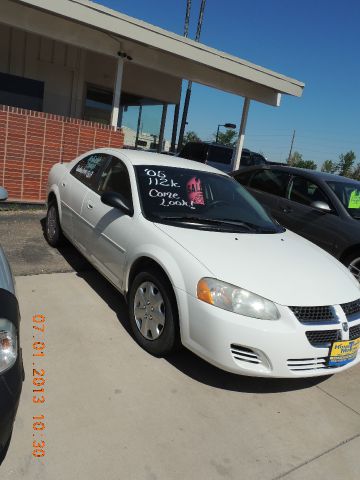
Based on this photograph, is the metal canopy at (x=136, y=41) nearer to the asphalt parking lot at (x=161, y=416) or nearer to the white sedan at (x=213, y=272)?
the white sedan at (x=213, y=272)

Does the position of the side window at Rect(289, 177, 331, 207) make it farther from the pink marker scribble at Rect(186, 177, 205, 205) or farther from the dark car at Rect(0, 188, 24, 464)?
the dark car at Rect(0, 188, 24, 464)

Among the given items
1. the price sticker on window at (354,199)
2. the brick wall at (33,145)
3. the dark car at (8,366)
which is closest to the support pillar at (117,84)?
the brick wall at (33,145)

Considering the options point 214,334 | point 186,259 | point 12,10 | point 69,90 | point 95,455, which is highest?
point 12,10

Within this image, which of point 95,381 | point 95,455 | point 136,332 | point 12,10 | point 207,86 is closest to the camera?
point 95,455

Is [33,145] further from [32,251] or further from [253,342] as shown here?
[253,342]

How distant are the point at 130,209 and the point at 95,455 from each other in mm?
2016

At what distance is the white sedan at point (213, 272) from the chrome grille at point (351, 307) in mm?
13

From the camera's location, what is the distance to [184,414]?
2730 millimetres

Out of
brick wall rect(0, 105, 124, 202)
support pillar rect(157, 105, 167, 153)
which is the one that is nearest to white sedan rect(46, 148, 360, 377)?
brick wall rect(0, 105, 124, 202)

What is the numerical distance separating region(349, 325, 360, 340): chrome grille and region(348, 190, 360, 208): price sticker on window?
2.92 m

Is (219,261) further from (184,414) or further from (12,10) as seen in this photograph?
(12,10)

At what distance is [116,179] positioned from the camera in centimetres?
421

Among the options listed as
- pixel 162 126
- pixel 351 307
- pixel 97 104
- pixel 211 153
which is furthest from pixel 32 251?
pixel 211 153

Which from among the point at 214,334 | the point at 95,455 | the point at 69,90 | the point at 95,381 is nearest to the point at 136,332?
the point at 95,381
